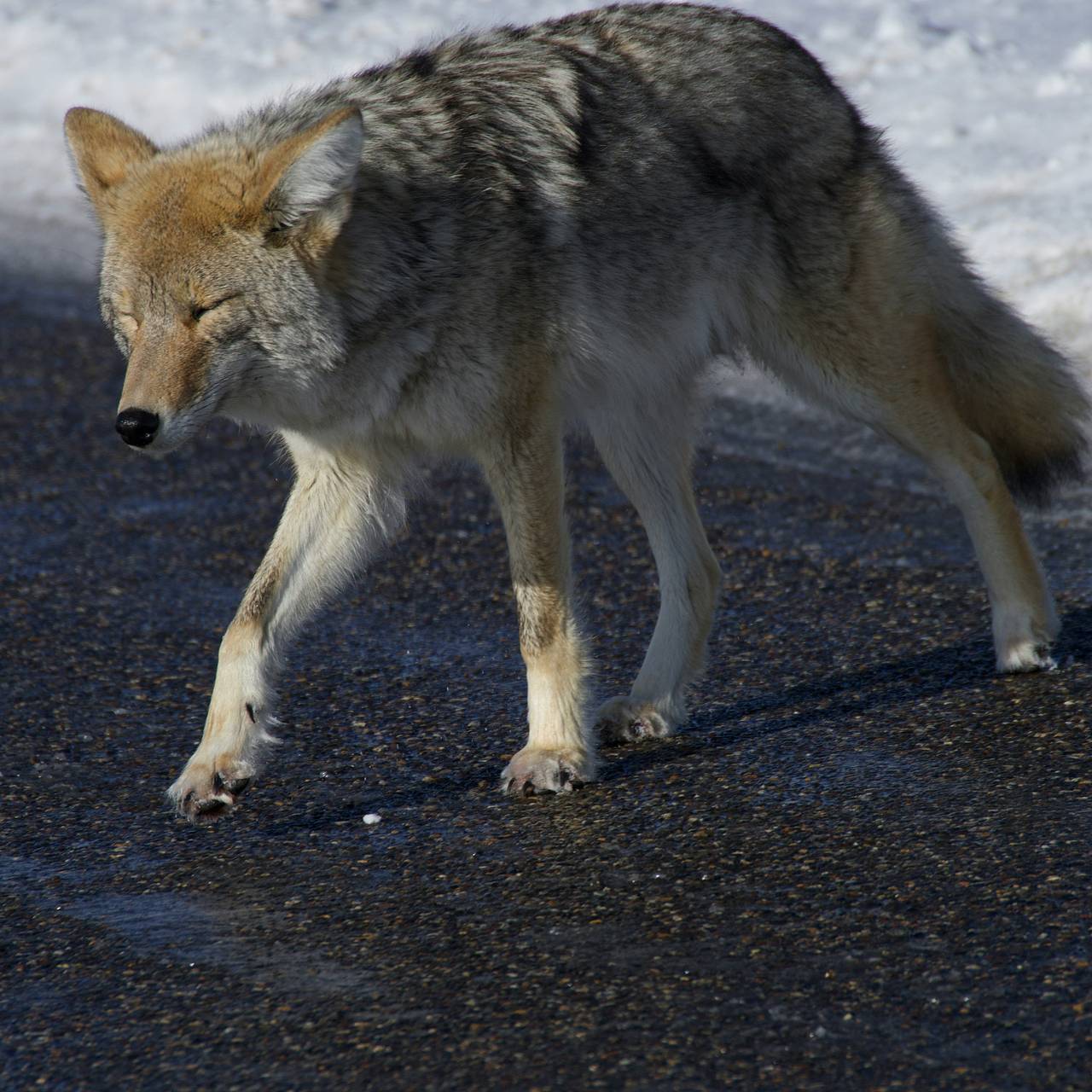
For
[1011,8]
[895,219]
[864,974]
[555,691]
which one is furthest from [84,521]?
[1011,8]

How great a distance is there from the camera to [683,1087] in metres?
2.73

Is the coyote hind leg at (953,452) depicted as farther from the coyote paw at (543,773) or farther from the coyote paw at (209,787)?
the coyote paw at (209,787)

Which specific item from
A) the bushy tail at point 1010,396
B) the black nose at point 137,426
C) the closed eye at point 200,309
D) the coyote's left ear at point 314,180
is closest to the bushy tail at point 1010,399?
the bushy tail at point 1010,396

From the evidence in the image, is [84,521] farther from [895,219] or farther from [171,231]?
[895,219]

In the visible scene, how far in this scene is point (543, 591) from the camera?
4359mm

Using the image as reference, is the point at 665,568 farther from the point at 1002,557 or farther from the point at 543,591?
the point at 1002,557

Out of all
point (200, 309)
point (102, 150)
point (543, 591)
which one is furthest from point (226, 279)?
point (543, 591)

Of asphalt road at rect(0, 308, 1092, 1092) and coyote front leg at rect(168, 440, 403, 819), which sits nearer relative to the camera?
asphalt road at rect(0, 308, 1092, 1092)

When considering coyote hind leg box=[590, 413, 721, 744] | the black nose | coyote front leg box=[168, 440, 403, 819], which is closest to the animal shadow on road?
coyote hind leg box=[590, 413, 721, 744]

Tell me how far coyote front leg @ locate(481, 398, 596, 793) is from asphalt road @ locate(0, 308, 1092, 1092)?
18cm

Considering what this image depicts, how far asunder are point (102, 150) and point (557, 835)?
7.50ft

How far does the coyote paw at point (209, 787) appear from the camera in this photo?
4.07m

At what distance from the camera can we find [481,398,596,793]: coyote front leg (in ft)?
14.1

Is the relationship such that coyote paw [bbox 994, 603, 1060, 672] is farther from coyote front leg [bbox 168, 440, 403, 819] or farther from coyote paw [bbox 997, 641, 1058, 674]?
coyote front leg [bbox 168, 440, 403, 819]
